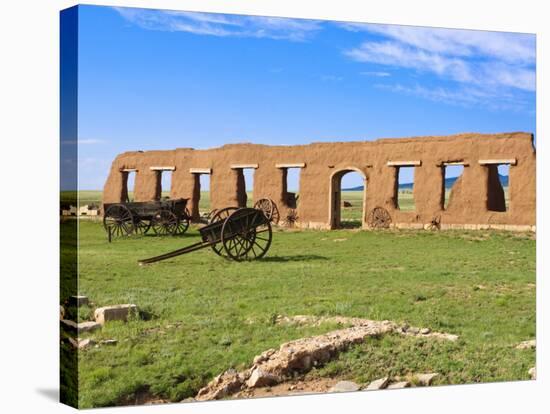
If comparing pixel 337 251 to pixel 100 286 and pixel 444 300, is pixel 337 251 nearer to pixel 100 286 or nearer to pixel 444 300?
pixel 444 300

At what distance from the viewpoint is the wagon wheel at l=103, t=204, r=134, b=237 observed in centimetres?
1162

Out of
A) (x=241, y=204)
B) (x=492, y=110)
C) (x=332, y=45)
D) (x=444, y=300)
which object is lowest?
(x=444, y=300)

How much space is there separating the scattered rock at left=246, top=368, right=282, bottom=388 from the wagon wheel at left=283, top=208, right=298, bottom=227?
7.85m

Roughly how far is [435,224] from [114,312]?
33.0 feet

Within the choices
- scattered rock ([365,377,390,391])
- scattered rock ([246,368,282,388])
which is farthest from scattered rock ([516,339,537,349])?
scattered rock ([246,368,282,388])

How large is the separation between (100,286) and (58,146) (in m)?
1.74

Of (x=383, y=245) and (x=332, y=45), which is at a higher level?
(x=332, y=45)

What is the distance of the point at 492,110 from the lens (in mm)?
12086

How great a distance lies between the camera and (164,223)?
46.1ft

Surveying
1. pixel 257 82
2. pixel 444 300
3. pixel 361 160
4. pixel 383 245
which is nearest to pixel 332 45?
pixel 257 82

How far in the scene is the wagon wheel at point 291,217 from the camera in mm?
17133

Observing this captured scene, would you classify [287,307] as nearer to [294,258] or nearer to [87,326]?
[294,258]

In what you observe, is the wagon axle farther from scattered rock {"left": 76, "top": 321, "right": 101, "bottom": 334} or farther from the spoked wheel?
scattered rock {"left": 76, "top": 321, "right": 101, "bottom": 334}

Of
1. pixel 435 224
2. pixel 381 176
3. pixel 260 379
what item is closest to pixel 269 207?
pixel 435 224
